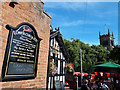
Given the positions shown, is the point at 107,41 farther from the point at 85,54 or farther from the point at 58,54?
the point at 58,54

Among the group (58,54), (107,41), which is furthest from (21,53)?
(107,41)

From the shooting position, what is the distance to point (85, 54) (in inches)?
1133

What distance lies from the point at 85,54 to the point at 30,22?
26904mm

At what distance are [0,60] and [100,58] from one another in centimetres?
3371

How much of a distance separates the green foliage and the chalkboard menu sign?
21.4 metres

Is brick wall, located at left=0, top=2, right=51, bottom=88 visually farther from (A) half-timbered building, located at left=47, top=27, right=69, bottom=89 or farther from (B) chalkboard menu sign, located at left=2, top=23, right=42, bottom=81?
(A) half-timbered building, located at left=47, top=27, right=69, bottom=89

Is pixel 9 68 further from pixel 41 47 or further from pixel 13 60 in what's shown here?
pixel 41 47

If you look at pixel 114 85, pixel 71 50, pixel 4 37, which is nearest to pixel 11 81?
pixel 4 37

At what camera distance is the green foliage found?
82.1 ft

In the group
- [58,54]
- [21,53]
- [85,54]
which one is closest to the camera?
[21,53]

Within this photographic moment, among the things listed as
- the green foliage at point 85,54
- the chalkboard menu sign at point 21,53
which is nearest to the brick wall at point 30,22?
the chalkboard menu sign at point 21,53

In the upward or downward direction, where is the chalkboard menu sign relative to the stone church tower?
downward

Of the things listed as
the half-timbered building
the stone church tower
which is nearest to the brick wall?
the half-timbered building

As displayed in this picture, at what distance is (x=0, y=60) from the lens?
2.58 m
